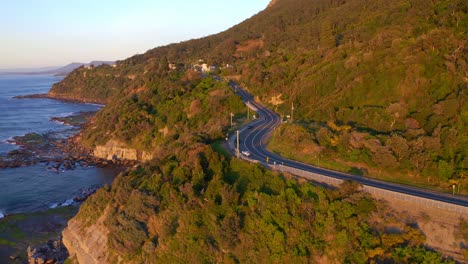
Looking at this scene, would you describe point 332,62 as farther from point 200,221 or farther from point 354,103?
point 200,221

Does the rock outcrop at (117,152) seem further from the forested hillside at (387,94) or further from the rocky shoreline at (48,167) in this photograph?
the forested hillside at (387,94)

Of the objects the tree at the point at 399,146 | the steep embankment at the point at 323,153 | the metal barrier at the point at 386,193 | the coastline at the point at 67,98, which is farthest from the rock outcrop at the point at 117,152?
the coastline at the point at 67,98

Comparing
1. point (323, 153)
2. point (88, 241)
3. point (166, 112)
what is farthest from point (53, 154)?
point (323, 153)

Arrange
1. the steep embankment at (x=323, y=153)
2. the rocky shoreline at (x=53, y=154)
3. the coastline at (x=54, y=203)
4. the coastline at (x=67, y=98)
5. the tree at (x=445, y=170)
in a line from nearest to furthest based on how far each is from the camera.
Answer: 1. the steep embankment at (x=323, y=153)
2. the tree at (x=445, y=170)
3. the coastline at (x=54, y=203)
4. the rocky shoreline at (x=53, y=154)
5. the coastline at (x=67, y=98)

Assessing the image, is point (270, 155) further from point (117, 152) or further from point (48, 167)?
point (48, 167)

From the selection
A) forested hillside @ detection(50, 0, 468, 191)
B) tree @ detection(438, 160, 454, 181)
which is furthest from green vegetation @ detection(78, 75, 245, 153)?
tree @ detection(438, 160, 454, 181)

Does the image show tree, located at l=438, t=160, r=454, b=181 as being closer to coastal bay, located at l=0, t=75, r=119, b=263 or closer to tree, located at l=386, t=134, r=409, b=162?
tree, located at l=386, t=134, r=409, b=162

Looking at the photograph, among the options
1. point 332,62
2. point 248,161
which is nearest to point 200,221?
point 248,161
